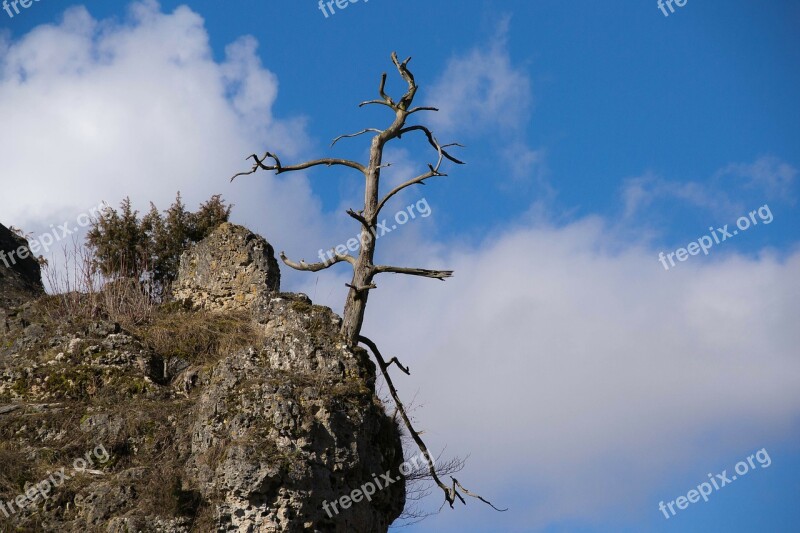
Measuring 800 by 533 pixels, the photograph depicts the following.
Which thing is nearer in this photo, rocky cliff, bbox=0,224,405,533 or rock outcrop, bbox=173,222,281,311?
rocky cliff, bbox=0,224,405,533

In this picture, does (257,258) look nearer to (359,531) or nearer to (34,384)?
(34,384)

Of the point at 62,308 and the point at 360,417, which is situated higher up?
the point at 62,308

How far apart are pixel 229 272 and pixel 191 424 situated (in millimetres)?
4934

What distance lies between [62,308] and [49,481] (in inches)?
213

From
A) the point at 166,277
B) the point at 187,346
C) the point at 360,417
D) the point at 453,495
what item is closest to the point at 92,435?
the point at 187,346

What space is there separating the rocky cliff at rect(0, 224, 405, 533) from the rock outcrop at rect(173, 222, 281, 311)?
1.80 feet

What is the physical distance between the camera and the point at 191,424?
13273mm

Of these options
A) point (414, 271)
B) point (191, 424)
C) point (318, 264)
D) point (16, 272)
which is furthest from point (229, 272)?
point (16, 272)

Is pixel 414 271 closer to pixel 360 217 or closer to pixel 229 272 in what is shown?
pixel 360 217

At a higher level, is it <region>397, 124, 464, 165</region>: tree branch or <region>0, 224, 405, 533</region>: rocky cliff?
<region>397, 124, 464, 165</region>: tree branch

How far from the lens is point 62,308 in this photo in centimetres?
1744

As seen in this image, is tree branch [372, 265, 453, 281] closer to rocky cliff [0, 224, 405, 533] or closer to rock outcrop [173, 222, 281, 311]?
rocky cliff [0, 224, 405, 533]

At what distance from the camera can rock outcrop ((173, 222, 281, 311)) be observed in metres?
17.5

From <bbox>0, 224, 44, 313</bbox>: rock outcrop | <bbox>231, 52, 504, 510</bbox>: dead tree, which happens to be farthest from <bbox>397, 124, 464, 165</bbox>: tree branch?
<bbox>0, 224, 44, 313</bbox>: rock outcrop
